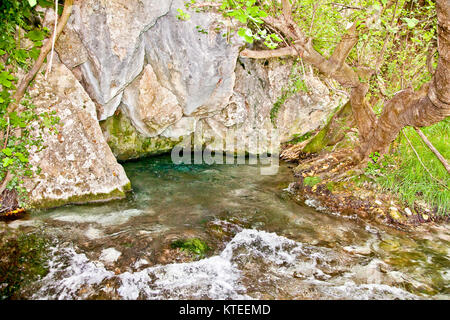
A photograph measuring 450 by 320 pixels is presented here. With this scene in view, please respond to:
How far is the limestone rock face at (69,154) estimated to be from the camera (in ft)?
17.0


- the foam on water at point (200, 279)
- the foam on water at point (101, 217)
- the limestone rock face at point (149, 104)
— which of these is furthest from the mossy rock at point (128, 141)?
the foam on water at point (200, 279)

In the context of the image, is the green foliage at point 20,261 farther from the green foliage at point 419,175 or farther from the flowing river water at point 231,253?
the green foliage at point 419,175

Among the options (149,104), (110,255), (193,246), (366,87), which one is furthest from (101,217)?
(366,87)

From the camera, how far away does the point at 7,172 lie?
485 centimetres

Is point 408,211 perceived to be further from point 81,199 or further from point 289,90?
point 81,199

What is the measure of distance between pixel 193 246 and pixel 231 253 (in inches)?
24.6

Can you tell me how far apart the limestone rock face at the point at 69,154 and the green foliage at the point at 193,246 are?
2.42 meters

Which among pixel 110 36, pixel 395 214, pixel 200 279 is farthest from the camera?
pixel 110 36

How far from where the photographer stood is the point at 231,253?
13.9 ft

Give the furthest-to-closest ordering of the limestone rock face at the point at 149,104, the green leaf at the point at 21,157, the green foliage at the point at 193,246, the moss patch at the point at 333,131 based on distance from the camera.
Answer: the moss patch at the point at 333,131 < the limestone rock face at the point at 149,104 < the green leaf at the point at 21,157 < the green foliage at the point at 193,246

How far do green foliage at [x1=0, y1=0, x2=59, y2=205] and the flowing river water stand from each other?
1.06 meters

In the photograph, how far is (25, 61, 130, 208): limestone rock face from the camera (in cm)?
518

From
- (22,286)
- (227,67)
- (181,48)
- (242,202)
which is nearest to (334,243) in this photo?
(242,202)
